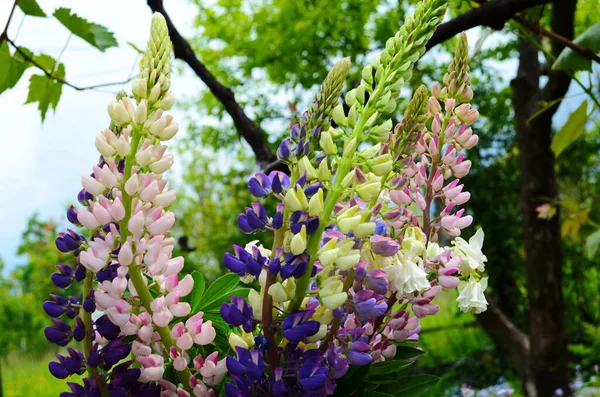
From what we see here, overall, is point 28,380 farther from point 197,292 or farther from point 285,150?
point 285,150

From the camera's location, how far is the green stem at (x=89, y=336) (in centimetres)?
40

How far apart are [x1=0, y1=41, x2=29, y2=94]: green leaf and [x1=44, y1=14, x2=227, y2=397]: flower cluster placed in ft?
1.84

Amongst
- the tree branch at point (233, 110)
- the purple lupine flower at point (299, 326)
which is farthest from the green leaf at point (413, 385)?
the tree branch at point (233, 110)

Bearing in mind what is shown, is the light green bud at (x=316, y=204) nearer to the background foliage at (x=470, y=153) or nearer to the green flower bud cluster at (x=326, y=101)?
the green flower bud cluster at (x=326, y=101)

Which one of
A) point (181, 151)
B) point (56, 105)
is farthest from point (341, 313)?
point (181, 151)

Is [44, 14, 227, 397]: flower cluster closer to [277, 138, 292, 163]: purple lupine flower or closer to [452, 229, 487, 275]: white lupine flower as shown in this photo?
[277, 138, 292, 163]: purple lupine flower

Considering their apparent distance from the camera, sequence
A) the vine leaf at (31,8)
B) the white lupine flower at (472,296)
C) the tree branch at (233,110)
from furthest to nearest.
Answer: the tree branch at (233,110), the vine leaf at (31,8), the white lupine flower at (472,296)

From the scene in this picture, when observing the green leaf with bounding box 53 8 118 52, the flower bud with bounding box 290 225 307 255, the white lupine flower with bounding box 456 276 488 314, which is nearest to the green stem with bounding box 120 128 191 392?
the flower bud with bounding box 290 225 307 255

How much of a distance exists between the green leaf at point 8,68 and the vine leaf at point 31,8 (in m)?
0.07

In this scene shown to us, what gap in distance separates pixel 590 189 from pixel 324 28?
9.08 ft

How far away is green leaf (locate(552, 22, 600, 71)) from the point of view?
1.14 m

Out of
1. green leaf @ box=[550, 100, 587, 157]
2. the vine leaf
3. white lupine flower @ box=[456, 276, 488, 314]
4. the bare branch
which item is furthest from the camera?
green leaf @ box=[550, 100, 587, 157]

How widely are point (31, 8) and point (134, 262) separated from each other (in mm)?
727

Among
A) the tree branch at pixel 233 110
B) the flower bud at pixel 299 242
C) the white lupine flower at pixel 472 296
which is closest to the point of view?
the flower bud at pixel 299 242
